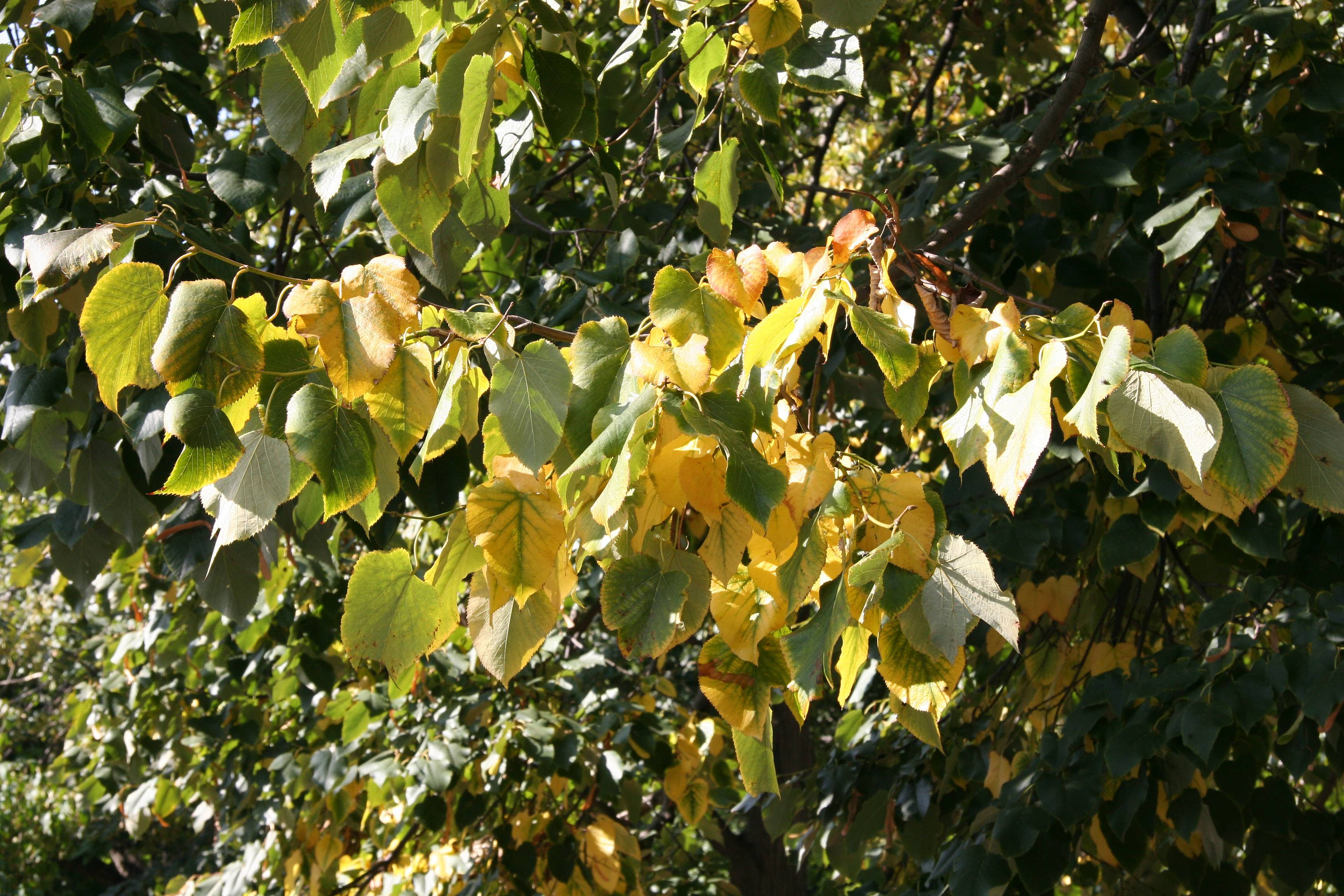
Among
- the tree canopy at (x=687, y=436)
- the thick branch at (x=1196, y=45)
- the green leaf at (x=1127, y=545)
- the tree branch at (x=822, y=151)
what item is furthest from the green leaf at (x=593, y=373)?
the tree branch at (x=822, y=151)

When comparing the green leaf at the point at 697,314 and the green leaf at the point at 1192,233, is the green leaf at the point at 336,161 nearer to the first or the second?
the green leaf at the point at 697,314

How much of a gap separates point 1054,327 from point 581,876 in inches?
85.7

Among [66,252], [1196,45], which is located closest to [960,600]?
[66,252]

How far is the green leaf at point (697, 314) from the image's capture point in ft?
2.47

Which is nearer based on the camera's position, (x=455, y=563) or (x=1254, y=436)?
(x=1254, y=436)

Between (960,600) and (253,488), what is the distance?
0.49 metres

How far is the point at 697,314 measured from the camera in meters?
0.77

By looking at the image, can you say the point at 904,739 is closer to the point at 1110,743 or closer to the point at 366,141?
the point at 1110,743

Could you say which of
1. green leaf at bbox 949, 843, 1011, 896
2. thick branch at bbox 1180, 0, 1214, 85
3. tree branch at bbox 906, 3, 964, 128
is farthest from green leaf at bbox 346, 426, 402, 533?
tree branch at bbox 906, 3, 964, 128

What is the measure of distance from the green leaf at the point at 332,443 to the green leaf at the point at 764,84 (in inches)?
23.0

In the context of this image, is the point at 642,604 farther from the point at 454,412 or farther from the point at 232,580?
the point at 232,580

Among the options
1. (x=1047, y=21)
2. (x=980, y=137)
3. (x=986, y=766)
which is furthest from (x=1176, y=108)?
(x=1047, y=21)

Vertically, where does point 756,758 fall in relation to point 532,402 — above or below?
below

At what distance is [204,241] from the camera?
4.80 ft
